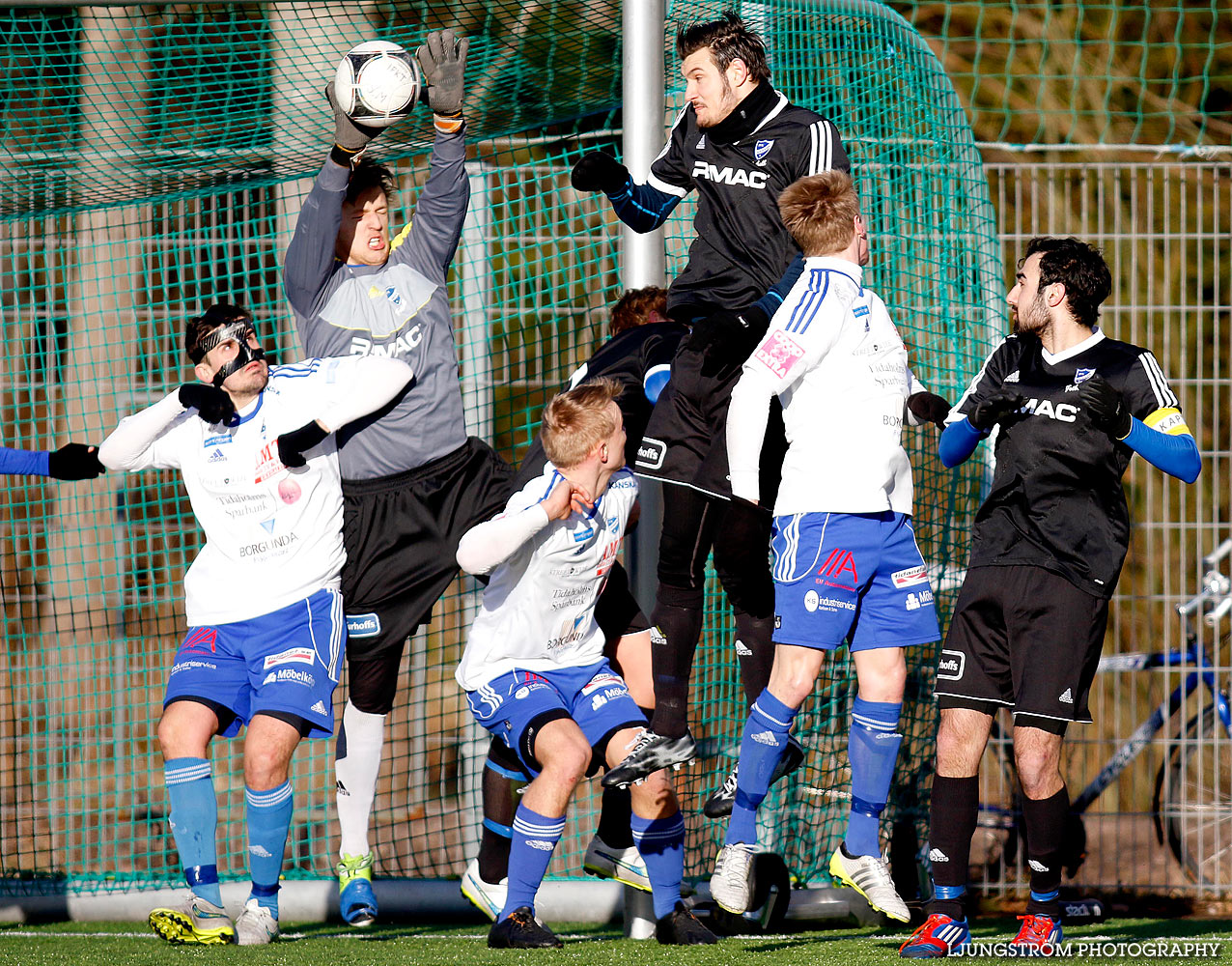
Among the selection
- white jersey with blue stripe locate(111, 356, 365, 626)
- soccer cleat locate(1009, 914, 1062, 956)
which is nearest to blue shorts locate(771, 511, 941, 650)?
soccer cleat locate(1009, 914, 1062, 956)

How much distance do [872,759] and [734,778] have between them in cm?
55

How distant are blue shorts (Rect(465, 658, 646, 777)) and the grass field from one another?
1.90 feet

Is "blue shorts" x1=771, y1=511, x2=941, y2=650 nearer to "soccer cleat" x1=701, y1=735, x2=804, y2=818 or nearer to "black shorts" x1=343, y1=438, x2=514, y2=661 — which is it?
"soccer cleat" x1=701, y1=735, x2=804, y2=818

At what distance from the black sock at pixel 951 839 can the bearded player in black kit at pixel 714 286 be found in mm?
436

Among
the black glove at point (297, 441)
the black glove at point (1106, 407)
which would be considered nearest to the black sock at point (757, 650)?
the black glove at point (1106, 407)

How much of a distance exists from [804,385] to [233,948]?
7.77 feet

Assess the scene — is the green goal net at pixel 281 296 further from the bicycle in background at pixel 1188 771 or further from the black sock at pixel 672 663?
the black sock at pixel 672 663

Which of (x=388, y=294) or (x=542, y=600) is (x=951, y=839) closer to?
(x=542, y=600)

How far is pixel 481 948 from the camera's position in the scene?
4383 mm

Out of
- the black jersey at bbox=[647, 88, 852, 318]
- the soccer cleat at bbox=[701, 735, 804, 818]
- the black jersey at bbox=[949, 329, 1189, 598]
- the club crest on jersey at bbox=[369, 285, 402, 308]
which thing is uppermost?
the black jersey at bbox=[647, 88, 852, 318]

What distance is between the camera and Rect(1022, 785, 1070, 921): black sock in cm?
391

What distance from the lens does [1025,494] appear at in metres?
3.97

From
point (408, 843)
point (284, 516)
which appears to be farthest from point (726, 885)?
point (408, 843)

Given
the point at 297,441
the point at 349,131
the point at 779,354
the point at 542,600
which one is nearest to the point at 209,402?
the point at 297,441
